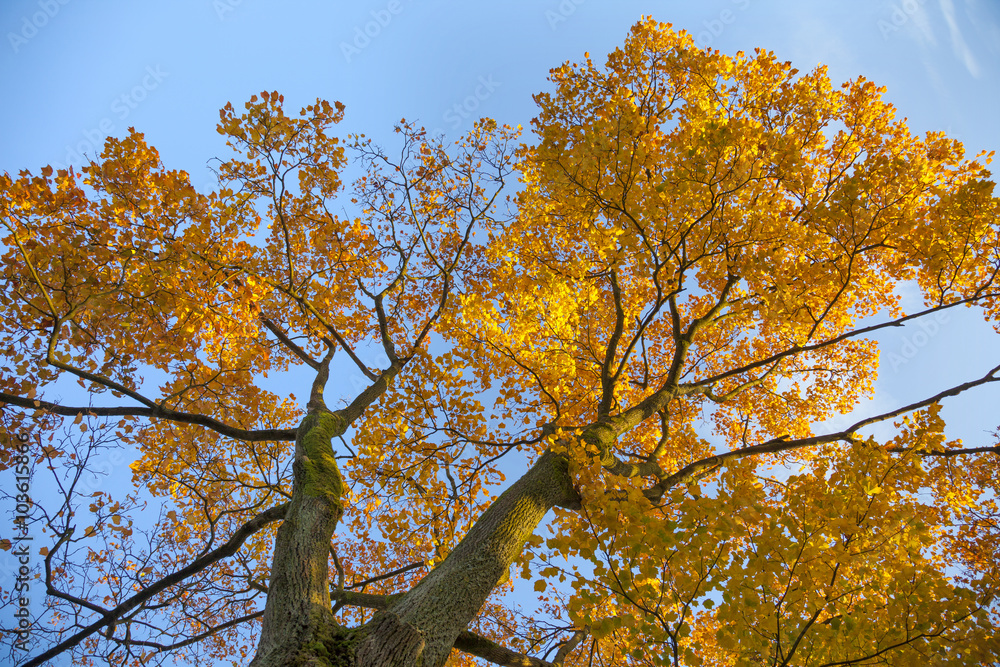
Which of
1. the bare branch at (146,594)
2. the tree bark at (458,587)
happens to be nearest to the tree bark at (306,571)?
the tree bark at (458,587)

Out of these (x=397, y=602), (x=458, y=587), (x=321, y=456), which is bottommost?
(x=397, y=602)

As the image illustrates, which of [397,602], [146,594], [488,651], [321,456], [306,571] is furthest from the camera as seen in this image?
[321,456]

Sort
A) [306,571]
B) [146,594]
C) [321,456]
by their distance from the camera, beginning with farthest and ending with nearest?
[321,456] < [146,594] < [306,571]

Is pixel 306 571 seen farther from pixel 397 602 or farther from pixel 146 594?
pixel 146 594

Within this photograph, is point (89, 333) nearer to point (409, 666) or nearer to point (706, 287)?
point (409, 666)

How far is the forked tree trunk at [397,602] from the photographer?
3.24 m

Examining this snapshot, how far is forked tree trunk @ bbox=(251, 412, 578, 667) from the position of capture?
324 centimetres

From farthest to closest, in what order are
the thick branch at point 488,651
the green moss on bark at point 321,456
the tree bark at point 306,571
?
the green moss on bark at point 321,456
the thick branch at point 488,651
the tree bark at point 306,571

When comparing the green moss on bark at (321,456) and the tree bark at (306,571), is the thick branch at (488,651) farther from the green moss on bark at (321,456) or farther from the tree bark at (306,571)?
the green moss on bark at (321,456)

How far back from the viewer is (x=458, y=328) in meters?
7.32

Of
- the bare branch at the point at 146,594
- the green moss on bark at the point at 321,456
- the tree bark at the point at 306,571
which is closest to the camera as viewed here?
the tree bark at the point at 306,571

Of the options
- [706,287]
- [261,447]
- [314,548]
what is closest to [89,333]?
[261,447]

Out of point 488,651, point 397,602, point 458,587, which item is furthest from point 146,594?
point 488,651

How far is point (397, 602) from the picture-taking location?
364 cm
